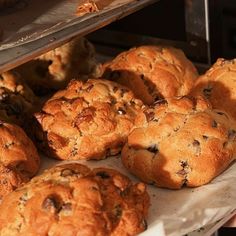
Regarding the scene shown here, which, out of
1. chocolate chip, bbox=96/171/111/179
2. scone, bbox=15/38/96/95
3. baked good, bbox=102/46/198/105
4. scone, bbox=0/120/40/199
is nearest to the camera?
chocolate chip, bbox=96/171/111/179

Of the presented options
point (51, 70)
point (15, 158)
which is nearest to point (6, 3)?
point (51, 70)

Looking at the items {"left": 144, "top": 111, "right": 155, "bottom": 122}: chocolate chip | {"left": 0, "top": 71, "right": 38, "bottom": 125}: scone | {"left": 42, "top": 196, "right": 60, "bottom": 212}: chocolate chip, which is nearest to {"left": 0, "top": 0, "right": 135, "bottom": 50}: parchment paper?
{"left": 0, "top": 71, "right": 38, "bottom": 125}: scone

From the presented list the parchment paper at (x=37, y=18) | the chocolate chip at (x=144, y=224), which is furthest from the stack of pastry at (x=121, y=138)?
the parchment paper at (x=37, y=18)

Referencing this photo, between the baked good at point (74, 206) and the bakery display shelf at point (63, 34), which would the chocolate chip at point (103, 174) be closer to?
the baked good at point (74, 206)

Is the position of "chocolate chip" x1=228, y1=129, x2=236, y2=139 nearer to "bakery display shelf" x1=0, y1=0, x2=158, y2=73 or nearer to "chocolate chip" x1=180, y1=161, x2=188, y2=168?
"chocolate chip" x1=180, y1=161, x2=188, y2=168

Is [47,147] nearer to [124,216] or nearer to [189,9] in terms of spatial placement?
[124,216]

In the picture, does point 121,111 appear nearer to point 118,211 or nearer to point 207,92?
point 207,92

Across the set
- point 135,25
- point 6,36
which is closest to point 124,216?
point 6,36
